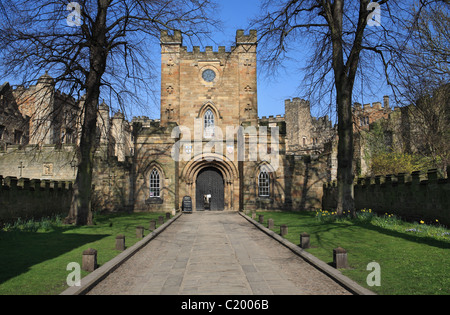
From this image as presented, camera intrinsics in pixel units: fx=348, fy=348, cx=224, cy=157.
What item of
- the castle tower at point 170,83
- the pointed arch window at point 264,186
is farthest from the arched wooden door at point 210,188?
the castle tower at point 170,83

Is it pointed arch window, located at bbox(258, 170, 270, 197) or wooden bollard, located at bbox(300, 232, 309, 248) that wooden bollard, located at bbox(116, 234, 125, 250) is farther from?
pointed arch window, located at bbox(258, 170, 270, 197)

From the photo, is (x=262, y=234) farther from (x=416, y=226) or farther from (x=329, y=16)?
(x=329, y=16)

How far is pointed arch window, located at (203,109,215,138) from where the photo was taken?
28.1 m

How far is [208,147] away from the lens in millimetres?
27062

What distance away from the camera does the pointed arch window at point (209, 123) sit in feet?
92.2

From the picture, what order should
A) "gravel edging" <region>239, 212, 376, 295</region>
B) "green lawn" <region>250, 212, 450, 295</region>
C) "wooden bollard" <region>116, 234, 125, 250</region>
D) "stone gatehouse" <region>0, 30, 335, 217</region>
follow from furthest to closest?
"stone gatehouse" <region>0, 30, 335, 217</region> → "wooden bollard" <region>116, 234, 125, 250</region> → "green lawn" <region>250, 212, 450, 295</region> → "gravel edging" <region>239, 212, 376, 295</region>

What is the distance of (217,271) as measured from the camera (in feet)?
24.7

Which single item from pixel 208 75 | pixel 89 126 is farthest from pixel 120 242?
pixel 208 75

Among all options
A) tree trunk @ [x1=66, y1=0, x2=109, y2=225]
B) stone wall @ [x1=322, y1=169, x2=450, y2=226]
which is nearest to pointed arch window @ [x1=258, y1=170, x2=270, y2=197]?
stone wall @ [x1=322, y1=169, x2=450, y2=226]

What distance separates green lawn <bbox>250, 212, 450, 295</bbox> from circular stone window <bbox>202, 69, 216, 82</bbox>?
18118 mm

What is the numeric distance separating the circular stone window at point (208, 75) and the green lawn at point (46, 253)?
17136mm

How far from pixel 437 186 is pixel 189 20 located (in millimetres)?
12370
